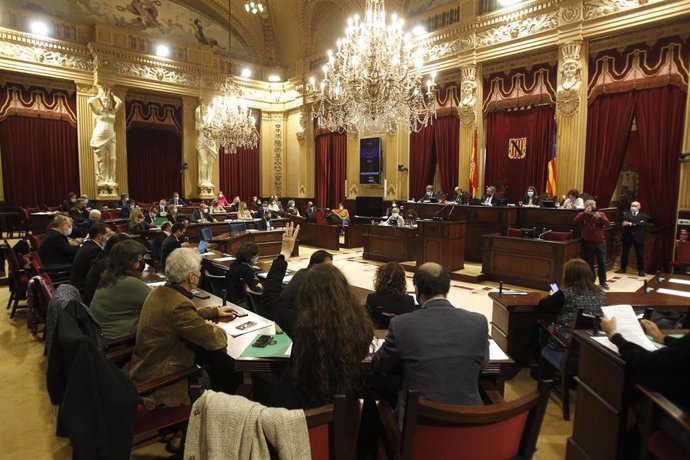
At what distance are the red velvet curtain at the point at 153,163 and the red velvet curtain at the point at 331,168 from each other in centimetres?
440

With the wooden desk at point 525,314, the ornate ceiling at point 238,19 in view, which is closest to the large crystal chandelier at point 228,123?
the ornate ceiling at point 238,19

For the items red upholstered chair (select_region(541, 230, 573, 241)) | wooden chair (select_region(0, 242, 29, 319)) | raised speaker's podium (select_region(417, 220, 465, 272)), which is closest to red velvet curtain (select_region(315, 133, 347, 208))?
raised speaker's podium (select_region(417, 220, 465, 272))

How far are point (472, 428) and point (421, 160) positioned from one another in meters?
10.7

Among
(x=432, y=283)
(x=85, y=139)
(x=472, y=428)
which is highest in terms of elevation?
(x=85, y=139)

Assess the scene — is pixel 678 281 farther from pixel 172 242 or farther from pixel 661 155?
pixel 172 242

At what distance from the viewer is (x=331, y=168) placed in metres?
14.8

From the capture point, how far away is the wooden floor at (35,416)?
2668mm

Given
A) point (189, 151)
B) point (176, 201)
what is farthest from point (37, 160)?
point (189, 151)

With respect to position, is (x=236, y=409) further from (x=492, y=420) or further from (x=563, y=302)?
(x=563, y=302)

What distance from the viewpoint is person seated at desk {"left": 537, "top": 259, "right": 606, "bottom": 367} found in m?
3.18

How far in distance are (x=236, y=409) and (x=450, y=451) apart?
2.53 feet

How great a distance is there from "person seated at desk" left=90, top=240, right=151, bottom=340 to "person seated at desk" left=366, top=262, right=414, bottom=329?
1565 mm

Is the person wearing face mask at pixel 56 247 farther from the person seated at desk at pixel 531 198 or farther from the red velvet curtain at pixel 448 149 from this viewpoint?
the red velvet curtain at pixel 448 149

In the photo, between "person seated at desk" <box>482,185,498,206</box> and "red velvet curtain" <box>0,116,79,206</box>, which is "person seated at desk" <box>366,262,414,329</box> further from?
"red velvet curtain" <box>0,116,79,206</box>
